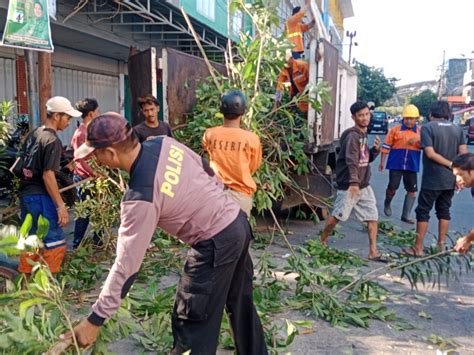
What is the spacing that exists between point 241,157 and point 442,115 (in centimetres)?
279

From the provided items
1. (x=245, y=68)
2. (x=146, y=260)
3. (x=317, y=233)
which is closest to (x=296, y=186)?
(x=317, y=233)

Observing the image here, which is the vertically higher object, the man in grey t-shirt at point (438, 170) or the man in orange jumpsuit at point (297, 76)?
the man in orange jumpsuit at point (297, 76)

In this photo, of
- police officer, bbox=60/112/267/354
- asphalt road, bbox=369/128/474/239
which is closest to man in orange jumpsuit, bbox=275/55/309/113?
asphalt road, bbox=369/128/474/239

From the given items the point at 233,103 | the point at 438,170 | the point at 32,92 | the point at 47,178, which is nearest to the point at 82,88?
the point at 32,92

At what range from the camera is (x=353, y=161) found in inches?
202

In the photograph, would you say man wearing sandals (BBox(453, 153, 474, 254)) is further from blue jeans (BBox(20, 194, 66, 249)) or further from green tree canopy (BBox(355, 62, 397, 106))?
green tree canopy (BBox(355, 62, 397, 106))

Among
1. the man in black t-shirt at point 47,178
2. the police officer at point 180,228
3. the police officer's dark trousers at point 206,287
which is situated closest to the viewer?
the police officer at point 180,228

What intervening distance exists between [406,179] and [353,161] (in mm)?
2654

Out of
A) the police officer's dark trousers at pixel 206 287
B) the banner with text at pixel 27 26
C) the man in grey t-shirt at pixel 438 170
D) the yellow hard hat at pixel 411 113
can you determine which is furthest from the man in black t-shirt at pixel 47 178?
the yellow hard hat at pixel 411 113

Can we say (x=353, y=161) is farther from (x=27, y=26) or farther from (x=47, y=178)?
(x=27, y=26)

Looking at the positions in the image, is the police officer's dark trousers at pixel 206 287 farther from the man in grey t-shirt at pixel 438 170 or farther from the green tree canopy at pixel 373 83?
the green tree canopy at pixel 373 83

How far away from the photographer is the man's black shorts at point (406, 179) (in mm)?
7320

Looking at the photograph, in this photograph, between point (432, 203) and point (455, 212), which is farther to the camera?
point (455, 212)

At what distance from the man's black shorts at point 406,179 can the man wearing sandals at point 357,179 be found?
7.33 feet
